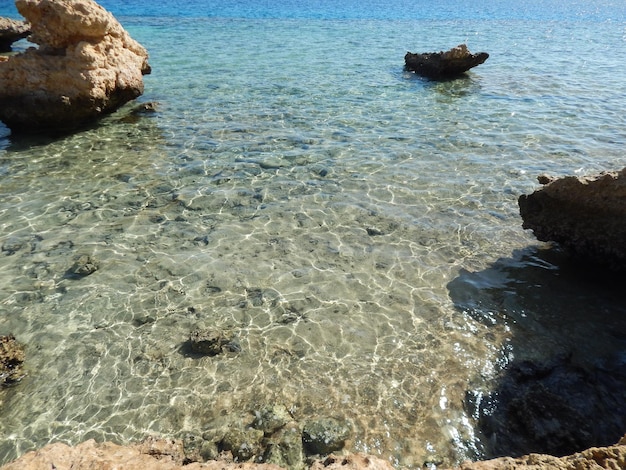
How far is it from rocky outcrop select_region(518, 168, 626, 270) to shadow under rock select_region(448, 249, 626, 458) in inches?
18.1

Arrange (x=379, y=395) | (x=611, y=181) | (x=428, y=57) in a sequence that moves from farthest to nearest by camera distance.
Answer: (x=428, y=57) → (x=611, y=181) → (x=379, y=395)

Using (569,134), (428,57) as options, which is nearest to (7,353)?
(569,134)

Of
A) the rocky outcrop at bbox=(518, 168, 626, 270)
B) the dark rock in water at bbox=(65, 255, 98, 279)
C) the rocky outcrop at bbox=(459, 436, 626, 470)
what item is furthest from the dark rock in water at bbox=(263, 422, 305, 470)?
the rocky outcrop at bbox=(518, 168, 626, 270)

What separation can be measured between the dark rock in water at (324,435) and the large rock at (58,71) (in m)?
11.9

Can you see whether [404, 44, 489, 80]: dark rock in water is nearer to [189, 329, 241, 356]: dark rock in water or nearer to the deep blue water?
[189, 329, 241, 356]: dark rock in water

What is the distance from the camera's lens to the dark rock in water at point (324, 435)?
462 cm

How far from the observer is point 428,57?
19.6m

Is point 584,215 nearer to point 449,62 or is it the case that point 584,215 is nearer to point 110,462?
point 110,462

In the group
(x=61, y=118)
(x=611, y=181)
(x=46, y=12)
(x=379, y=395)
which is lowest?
(x=379, y=395)

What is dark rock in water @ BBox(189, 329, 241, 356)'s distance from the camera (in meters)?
5.80

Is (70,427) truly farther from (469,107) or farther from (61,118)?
(469,107)

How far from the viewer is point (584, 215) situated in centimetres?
678

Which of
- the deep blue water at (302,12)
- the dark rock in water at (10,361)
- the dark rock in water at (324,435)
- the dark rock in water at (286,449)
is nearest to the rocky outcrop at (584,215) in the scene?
the dark rock in water at (324,435)

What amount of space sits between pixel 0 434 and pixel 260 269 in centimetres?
405
